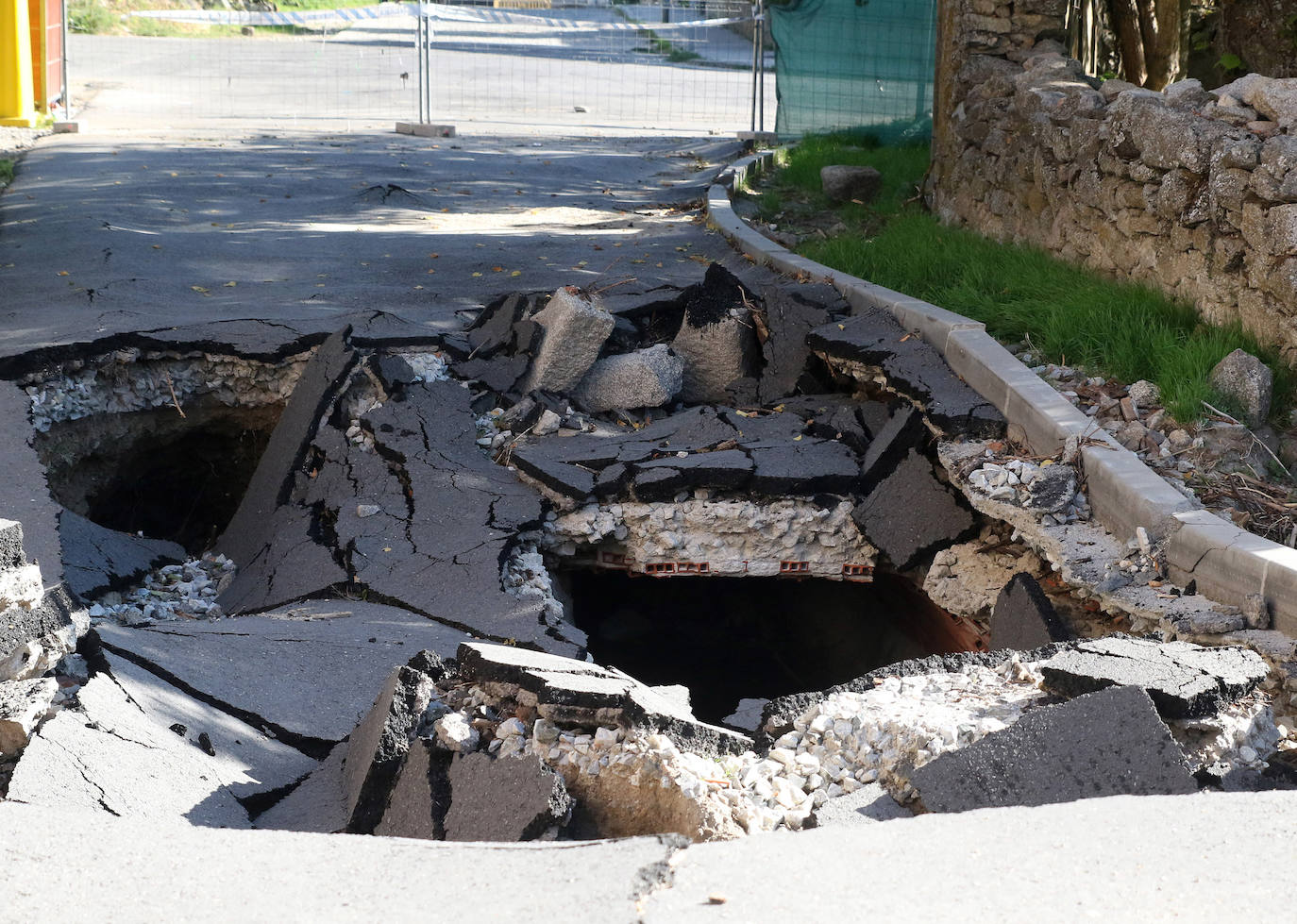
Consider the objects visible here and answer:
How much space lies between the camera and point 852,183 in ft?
33.8

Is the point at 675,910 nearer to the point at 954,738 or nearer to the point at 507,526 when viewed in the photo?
the point at 954,738

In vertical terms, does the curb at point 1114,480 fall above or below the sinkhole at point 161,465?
above

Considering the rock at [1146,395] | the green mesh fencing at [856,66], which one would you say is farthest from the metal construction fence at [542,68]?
the rock at [1146,395]

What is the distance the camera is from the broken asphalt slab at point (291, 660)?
3754mm

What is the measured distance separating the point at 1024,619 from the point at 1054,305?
2.28 meters

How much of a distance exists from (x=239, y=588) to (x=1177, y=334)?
181 inches

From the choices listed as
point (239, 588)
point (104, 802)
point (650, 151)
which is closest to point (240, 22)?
point (650, 151)

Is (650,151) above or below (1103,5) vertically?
below

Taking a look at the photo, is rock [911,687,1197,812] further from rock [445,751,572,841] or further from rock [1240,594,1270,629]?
rock [1240,594,1270,629]

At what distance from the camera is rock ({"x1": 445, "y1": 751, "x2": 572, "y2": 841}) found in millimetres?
2900

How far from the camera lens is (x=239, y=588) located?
5.34m

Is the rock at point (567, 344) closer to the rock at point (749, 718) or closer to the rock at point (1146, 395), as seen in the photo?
the rock at point (1146, 395)

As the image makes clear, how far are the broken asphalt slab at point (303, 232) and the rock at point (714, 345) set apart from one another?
3.92 ft

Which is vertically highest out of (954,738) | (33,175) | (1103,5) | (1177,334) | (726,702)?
(1103,5)
